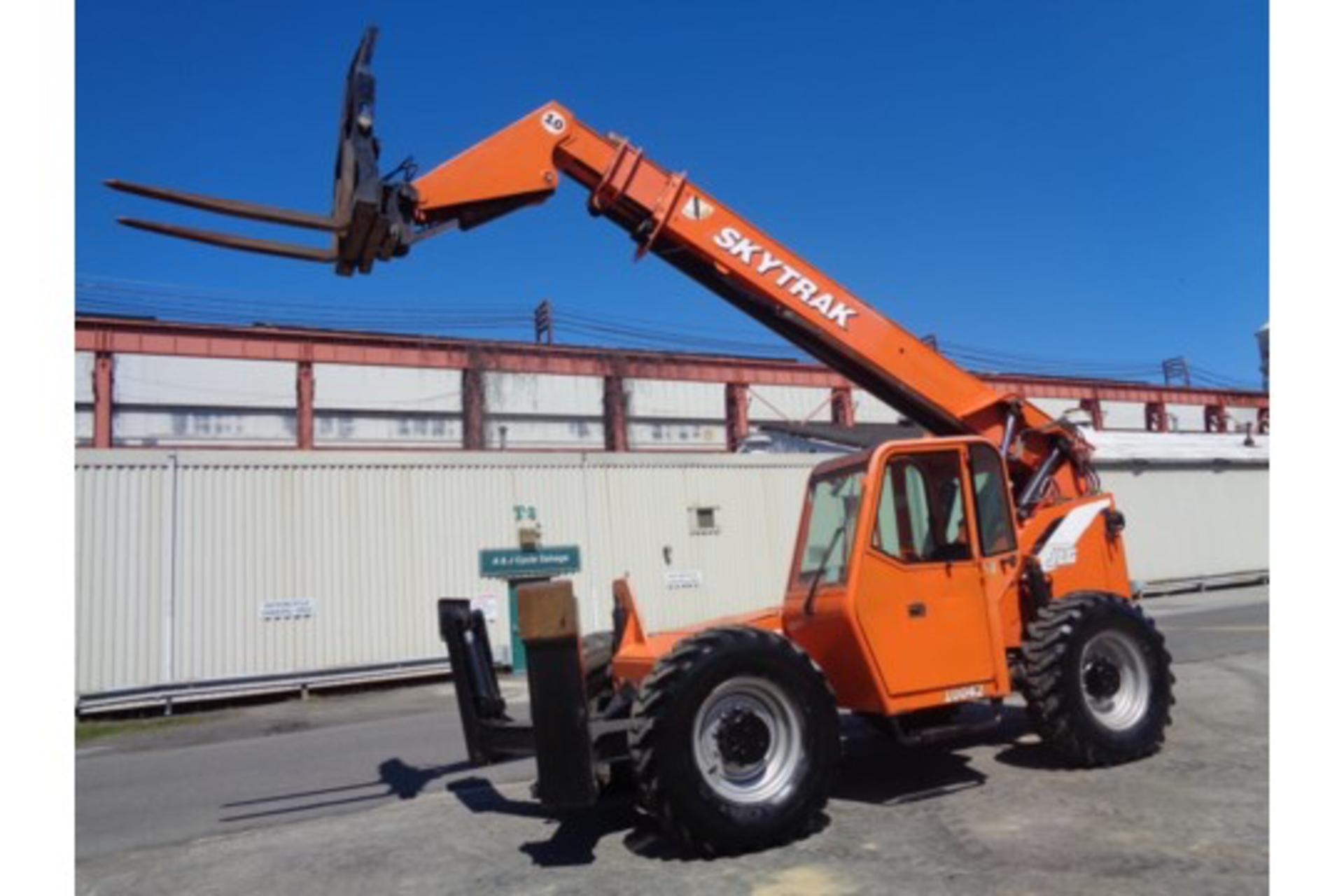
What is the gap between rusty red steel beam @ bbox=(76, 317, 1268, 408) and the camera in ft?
107

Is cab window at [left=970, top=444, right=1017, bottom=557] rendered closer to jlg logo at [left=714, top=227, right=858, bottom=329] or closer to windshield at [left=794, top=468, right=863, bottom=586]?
windshield at [left=794, top=468, right=863, bottom=586]

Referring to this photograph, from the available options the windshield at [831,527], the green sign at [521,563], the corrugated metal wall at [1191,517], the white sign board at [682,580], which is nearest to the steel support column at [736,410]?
the corrugated metal wall at [1191,517]

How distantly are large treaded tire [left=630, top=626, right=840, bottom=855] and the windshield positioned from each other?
974 millimetres

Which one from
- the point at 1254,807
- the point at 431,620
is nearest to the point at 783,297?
the point at 1254,807

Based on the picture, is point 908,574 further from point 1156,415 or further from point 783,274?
point 1156,415

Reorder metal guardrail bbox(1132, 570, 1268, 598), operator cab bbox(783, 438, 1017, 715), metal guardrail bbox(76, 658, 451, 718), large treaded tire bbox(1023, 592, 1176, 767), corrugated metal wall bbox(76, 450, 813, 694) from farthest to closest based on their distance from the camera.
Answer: metal guardrail bbox(1132, 570, 1268, 598) < corrugated metal wall bbox(76, 450, 813, 694) < metal guardrail bbox(76, 658, 451, 718) < large treaded tire bbox(1023, 592, 1176, 767) < operator cab bbox(783, 438, 1017, 715)

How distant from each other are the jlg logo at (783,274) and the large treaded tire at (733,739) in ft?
10.0

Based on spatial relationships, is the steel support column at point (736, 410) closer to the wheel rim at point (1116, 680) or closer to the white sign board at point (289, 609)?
the white sign board at point (289, 609)

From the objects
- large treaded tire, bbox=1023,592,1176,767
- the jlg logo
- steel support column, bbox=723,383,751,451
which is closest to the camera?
large treaded tire, bbox=1023,592,1176,767

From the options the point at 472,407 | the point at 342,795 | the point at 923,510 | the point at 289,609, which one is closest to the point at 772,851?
the point at 923,510

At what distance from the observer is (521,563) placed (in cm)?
1830

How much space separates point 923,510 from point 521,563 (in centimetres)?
1253

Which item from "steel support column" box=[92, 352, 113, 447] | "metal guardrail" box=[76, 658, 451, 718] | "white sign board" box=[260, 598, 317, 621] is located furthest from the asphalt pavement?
"steel support column" box=[92, 352, 113, 447]

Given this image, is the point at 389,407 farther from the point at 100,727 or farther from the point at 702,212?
the point at 702,212
